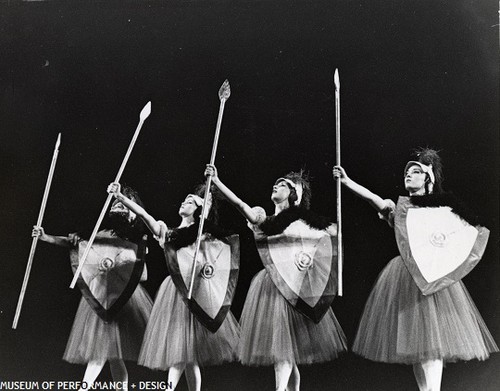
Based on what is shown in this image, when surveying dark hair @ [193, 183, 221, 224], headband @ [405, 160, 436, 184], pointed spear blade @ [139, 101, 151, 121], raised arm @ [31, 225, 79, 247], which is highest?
pointed spear blade @ [139, 101, 151, 121]

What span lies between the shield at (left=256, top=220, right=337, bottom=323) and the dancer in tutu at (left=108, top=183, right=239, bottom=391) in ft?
0.55

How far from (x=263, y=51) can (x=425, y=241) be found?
102 centimetres

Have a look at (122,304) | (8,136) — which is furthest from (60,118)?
(122,304)

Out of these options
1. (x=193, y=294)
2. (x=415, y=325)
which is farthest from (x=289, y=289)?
(x=415, y=325)

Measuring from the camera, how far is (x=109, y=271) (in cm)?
254

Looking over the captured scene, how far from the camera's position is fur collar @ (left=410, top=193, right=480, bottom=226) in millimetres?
2457

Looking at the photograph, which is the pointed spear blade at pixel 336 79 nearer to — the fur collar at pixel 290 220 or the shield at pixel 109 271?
the fur collar at pixel 290 220

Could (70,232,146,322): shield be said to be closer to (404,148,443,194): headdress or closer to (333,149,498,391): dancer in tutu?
(333,149,498,391): dancer in tutu

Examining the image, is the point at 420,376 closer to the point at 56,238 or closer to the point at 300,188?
the point at 300,188

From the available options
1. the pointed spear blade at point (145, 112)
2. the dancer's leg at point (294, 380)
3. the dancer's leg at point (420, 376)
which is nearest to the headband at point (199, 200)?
the pointed spear blade at point (145, 112)

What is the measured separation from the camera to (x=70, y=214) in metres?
2.58

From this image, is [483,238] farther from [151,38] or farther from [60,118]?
[60,118]

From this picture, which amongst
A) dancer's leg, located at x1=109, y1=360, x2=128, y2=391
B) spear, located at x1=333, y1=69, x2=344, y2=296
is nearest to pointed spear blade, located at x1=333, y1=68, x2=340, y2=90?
spear, located at x1=333, y1=69, x2=344, y2=296

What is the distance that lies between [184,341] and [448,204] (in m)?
1.17
